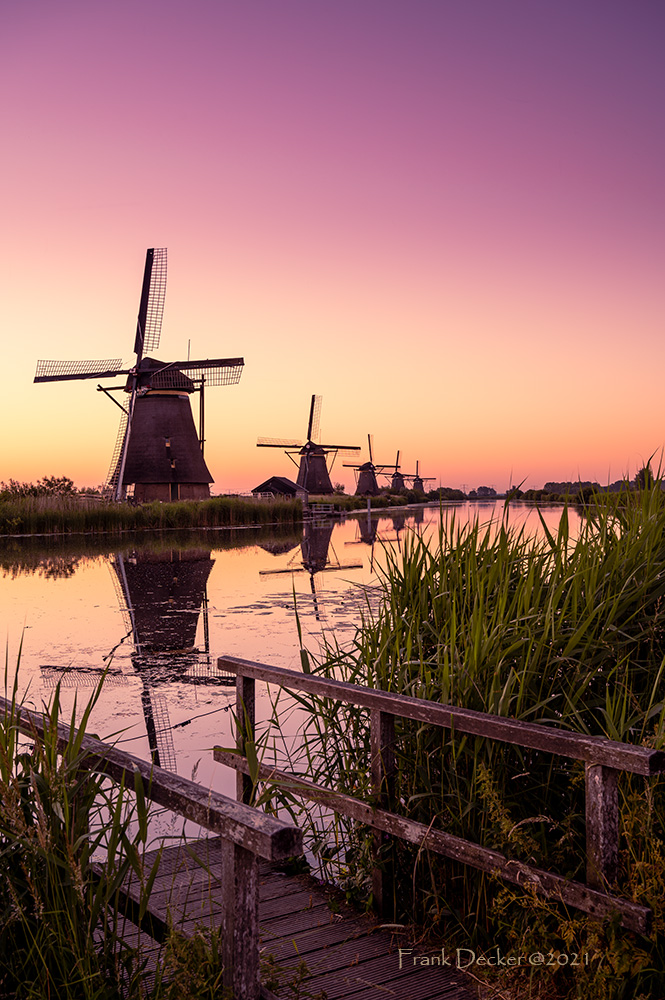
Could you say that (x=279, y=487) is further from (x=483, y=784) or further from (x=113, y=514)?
(x=483, y=784)

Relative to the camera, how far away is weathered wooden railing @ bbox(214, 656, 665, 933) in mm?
2496

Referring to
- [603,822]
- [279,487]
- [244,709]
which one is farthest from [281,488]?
[603,822]

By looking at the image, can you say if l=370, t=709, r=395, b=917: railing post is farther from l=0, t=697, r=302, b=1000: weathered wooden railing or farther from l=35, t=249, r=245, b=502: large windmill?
l=35, t=249, r=245, b=502: large windmill

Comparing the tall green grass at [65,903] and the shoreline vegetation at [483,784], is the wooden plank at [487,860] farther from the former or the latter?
the tall green grass at [65,903]

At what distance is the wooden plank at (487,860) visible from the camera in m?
2.48

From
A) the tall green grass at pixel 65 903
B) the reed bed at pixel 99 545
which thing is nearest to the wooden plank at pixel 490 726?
the tall green grass at pixel 65 903

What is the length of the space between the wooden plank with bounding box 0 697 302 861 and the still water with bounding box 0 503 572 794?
146mm

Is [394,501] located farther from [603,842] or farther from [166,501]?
[603,842]

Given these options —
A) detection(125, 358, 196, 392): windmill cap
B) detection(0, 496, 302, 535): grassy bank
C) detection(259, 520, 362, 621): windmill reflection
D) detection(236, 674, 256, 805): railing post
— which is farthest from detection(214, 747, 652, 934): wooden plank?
detection(125, 358, 196, 392): windmill cap

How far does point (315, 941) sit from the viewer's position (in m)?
3.30

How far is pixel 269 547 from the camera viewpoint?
93.6 feet

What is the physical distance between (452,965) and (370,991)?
41cm

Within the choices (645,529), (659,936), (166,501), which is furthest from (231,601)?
Answer: (166,501)

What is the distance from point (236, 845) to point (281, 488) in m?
67.1
